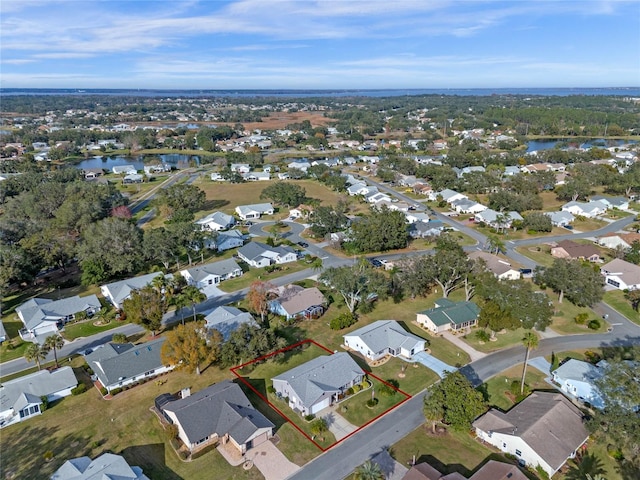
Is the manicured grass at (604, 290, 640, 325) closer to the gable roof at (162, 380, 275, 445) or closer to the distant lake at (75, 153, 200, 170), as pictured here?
the gable roof at (162, 380, 275, 445)

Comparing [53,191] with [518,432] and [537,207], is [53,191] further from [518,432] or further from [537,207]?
[537,207]

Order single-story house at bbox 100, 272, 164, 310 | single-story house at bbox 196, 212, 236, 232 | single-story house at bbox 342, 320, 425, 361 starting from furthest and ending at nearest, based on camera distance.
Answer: single-story house at bbox 196, 212, 236, 232
single-story house at bbox 100, 272, 164, 310
single-story house at bbox 342, 320, 425, 361

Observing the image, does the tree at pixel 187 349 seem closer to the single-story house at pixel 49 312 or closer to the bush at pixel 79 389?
the bush at pixel 79 389

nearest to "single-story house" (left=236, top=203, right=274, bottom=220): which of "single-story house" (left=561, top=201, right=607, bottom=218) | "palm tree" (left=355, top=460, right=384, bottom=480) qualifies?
"single-story house" (left=561, top=201, right=607, bottom=218)

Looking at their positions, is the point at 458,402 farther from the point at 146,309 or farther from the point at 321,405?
the point at 146,309

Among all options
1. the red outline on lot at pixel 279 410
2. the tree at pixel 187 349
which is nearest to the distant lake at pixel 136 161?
the red outline on lot at pixel 279 410

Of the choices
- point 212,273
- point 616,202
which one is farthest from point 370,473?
point 616,202
